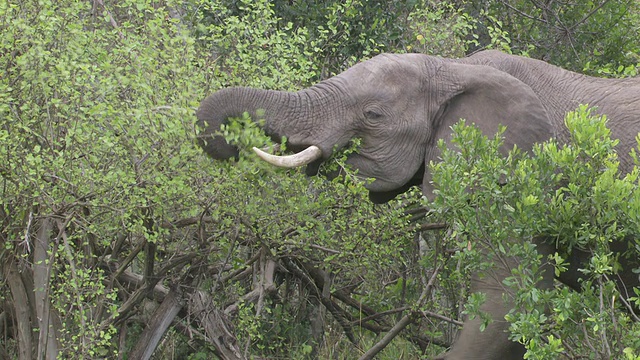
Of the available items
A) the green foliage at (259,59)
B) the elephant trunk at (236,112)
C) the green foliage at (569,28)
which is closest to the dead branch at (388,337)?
the green foliage at (259,59)

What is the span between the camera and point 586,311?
5.02 metres

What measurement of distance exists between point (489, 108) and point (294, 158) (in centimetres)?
112

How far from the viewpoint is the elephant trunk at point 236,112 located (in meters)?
5.75

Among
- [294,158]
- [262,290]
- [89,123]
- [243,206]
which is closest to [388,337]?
[262,290]

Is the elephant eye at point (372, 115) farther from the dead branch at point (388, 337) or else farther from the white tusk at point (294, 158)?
the dead branch at point (388, 337)

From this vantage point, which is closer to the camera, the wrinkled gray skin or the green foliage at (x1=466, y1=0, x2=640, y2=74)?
the wrinkled gray skin

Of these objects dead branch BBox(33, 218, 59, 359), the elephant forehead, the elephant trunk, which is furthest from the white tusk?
dead branch BBox(33, 218, 59, 359)

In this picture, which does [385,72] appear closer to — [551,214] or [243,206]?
[243,206]

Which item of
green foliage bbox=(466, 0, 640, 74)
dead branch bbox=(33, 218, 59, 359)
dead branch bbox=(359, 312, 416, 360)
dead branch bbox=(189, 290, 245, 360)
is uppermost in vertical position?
green foliage bbox=(466, 0, 640, 74)

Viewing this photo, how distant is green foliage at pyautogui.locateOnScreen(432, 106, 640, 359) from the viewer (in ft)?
16.1

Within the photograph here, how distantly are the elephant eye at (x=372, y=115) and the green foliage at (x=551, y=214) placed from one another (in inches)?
36.9

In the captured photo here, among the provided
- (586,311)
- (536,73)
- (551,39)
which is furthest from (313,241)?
(551,39)

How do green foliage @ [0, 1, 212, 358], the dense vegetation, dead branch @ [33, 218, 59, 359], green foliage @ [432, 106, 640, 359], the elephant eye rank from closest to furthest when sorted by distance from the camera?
green foliage @ [432, 106, 640, 359], the dense vegetation, green foliage @ [0, 1, 212, 358], the elephant eye, dead branch @ [33, 218, 59, 359]

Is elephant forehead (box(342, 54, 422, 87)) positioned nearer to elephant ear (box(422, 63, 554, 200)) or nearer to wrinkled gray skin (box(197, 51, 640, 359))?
wrinkled gray skin (box(197, 51, 640, 359))
